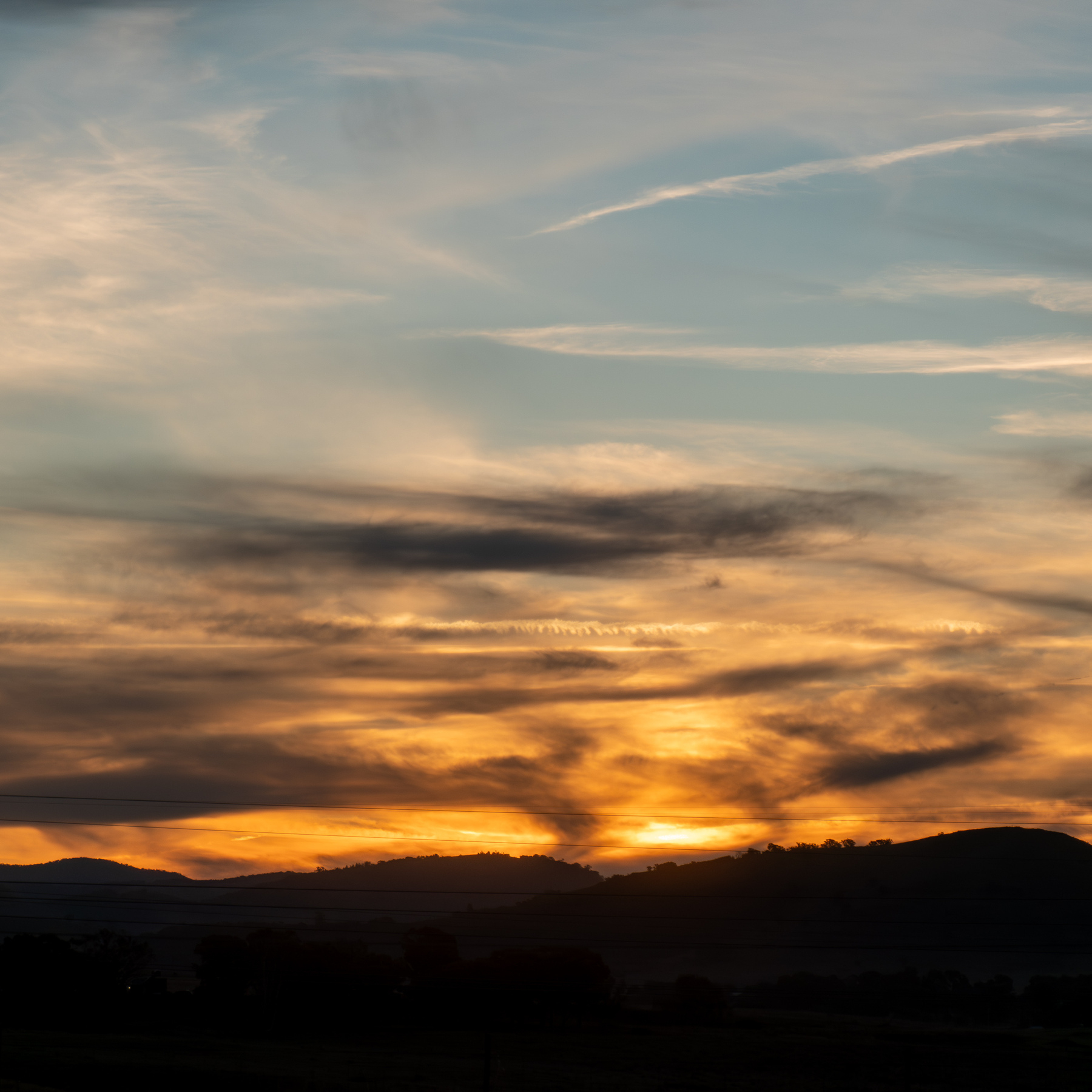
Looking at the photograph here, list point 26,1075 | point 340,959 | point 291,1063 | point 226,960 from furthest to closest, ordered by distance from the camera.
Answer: point 340,959, point 226,960, point 291,1063, point 26,1075

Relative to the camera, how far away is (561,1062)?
11988cm

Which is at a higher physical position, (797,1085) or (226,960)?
(226,960)

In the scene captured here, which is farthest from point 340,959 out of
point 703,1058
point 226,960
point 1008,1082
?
point 1008,1082

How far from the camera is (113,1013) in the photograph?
12581cm

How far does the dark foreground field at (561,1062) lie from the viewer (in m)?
90.3

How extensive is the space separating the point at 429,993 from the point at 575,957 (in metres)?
28.6

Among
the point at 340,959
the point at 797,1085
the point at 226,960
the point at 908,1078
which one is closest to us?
the point at 797,1085

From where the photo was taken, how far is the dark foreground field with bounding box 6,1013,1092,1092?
3556 inches

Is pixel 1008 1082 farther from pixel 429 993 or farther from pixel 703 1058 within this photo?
pixel 429 993

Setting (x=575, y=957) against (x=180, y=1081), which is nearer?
(x=180, y=1081)

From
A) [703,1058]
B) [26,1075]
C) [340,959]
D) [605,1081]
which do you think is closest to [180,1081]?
[26,1075]

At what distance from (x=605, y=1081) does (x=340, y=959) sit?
49320 millimetres

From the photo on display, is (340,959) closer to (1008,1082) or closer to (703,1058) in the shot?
(703,1058)

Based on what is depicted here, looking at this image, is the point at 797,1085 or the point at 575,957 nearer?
the point at 797,1085
